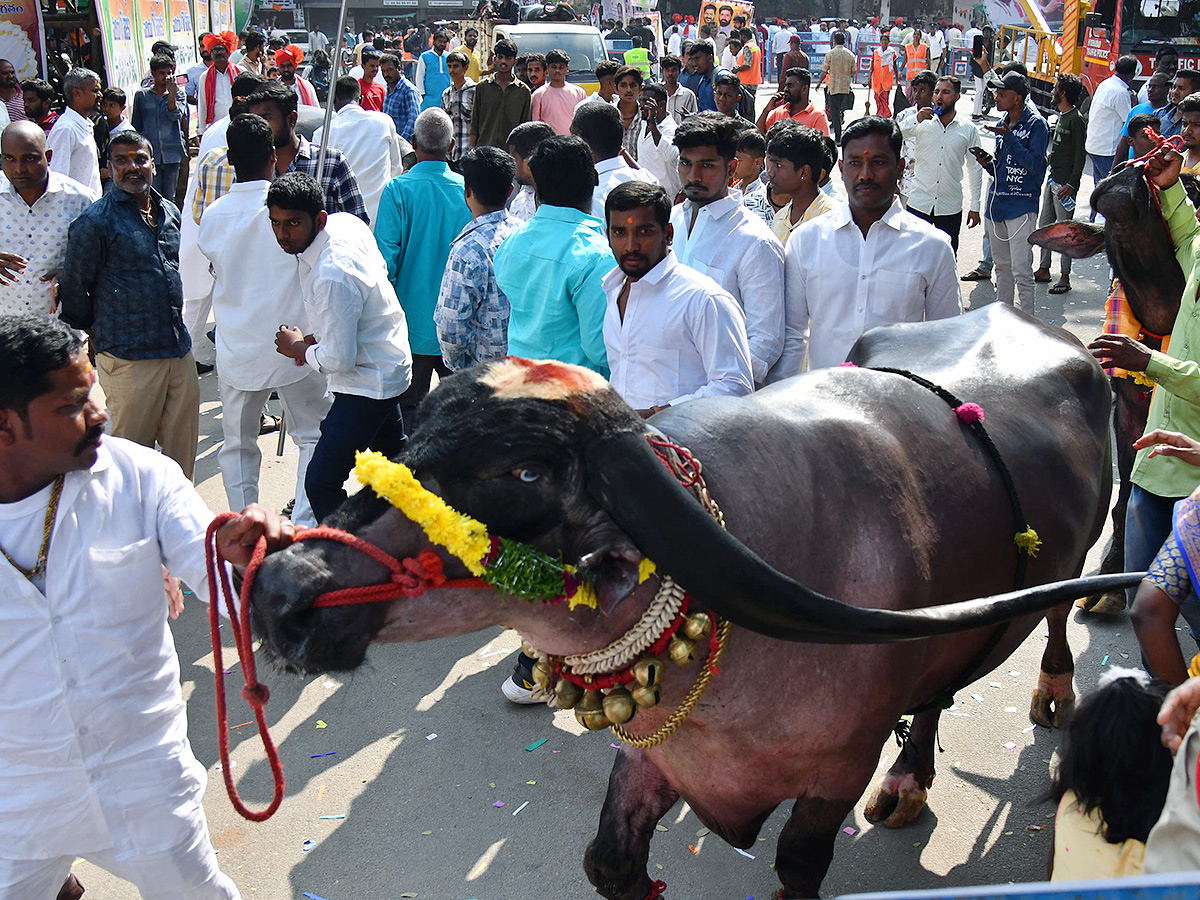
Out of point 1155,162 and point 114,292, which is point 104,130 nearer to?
point 114,292

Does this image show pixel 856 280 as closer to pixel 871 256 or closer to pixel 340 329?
pixel 871 256

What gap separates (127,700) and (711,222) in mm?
3301

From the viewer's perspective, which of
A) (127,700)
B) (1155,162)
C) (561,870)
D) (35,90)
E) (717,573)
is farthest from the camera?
(35,90)

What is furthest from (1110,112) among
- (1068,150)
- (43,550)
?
(43,550)

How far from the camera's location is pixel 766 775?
9.45 feet

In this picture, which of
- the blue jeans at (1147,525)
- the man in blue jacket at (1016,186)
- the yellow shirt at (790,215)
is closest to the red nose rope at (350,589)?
the blue jeans at (1147,525)

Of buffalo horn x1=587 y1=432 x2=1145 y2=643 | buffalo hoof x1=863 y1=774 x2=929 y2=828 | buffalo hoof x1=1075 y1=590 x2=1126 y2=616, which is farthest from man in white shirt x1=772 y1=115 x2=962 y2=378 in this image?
buffalo horn x1=587 y1=432 x2=1145 y2=643

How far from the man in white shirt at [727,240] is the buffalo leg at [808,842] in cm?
208

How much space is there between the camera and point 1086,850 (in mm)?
2639

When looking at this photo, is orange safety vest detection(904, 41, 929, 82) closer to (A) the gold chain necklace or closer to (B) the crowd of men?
(B) the crowd of men

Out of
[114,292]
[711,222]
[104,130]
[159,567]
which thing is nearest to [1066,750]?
[159,567]

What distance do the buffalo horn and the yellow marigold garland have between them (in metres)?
0.12

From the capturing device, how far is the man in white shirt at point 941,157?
33.3 feet

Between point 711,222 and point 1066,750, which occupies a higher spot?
point 711,222
